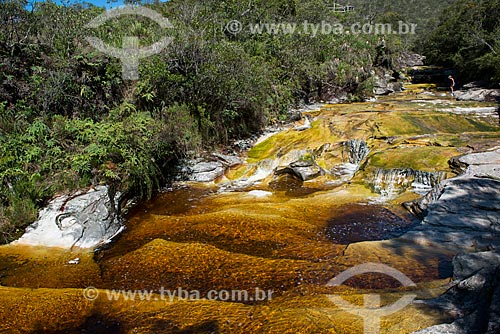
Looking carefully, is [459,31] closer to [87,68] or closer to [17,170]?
[87,68]

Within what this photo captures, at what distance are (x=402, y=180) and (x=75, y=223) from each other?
8306mm

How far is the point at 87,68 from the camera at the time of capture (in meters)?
10.8

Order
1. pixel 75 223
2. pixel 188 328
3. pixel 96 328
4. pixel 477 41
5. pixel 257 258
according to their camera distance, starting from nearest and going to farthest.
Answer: pixel 188 328 < pixel 96 328 < pixel 257 258 < pixel 75 223 < pixel 477 41

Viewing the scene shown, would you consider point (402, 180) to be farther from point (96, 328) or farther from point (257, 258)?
point (96, 328)

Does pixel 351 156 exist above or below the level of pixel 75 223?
above

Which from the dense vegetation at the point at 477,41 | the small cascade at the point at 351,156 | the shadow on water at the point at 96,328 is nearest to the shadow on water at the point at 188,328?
the shadow on water at the point at 96,328

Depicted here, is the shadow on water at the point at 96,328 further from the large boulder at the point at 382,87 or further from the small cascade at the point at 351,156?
the large boulder at the point at 382,87

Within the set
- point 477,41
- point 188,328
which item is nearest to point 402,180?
point 188,328

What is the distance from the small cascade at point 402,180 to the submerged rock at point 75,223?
6.99 meters

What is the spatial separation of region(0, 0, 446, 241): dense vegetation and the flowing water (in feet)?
4.76

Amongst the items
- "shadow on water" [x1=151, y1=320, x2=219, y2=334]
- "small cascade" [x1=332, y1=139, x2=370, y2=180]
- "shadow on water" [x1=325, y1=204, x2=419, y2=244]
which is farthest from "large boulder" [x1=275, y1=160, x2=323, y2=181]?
"shadow on water" [x1=151, y1=320, x2=219, y2=334]

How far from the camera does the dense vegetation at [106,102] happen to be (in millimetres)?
7898

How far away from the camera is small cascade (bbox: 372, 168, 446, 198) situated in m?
8.88

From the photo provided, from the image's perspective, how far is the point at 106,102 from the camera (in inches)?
439
